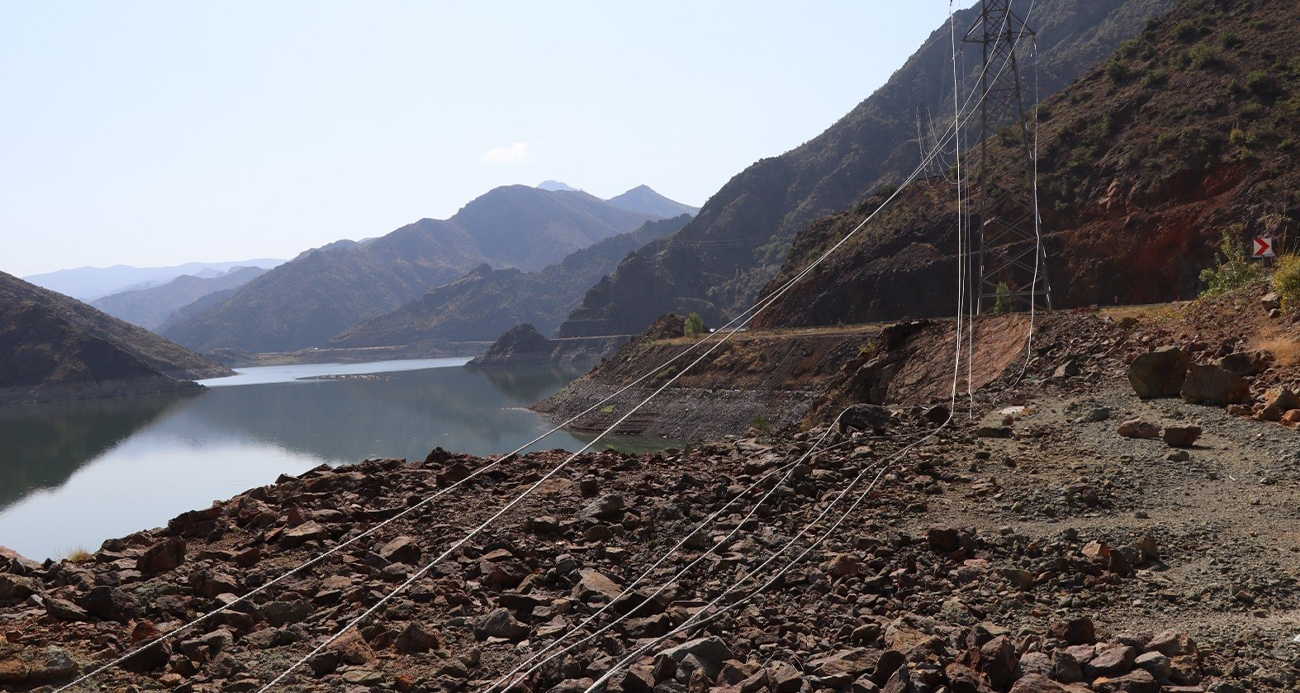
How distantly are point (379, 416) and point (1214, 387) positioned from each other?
70.3 m

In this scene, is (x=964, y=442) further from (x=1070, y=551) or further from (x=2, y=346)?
(x=2, y=346)

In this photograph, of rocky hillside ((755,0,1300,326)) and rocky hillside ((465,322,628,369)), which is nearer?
rocky hillside ((755,0,1300,326))

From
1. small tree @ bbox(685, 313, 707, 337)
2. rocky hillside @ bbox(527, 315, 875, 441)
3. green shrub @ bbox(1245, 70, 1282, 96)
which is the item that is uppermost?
green shrub @ bbox(1245, 70, 1282, 96)

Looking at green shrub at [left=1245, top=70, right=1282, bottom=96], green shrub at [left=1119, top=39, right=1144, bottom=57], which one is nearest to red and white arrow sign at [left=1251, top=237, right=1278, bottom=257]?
green shrub at [left=1245, top=70, right=1282, bottom=96]

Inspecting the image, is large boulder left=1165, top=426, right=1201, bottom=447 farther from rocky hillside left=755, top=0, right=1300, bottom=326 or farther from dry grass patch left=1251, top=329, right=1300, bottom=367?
rocky hillside left=755, top=0, right=1300, bottom=326

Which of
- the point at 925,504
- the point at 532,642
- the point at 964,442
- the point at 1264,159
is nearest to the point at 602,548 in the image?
the point at 532,642

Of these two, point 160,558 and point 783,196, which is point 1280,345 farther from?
point 783,196

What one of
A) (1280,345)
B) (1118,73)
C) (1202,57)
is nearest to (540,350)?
(1118,73)

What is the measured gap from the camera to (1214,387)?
12.6 meters

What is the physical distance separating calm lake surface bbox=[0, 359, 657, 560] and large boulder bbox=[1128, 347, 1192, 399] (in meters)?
15.7

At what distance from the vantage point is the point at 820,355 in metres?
48.5

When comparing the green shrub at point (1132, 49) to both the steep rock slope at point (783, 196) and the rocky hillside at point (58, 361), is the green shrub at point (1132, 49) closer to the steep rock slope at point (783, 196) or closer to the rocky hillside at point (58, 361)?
the steep rock slope at point (783, 196)

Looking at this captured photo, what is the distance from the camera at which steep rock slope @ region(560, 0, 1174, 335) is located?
144 metres

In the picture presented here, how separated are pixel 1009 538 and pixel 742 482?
3.67m
